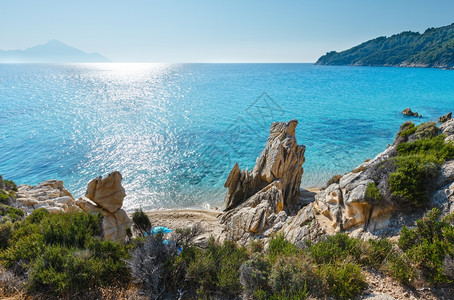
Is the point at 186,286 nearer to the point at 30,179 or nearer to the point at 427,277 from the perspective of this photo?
the point at 427,277

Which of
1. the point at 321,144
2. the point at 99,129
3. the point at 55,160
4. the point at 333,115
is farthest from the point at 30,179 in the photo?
the point at 333,115

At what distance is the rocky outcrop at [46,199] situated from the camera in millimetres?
17173

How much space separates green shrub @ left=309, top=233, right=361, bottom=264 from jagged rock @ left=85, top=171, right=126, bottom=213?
13.6 metres

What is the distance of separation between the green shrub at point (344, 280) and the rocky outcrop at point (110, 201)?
13.5 m

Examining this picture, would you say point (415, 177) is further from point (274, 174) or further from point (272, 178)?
point (272, 178)

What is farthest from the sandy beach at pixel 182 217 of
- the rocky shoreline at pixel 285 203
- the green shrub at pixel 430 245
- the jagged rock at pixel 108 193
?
the green shrub at pixel 430 245

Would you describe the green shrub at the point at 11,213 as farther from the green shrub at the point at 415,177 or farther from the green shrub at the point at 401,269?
the green shrub at the point at 415,177

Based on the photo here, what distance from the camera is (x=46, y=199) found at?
19.5 metres

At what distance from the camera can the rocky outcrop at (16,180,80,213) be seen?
17.2 meters

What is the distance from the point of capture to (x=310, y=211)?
42.9 ft

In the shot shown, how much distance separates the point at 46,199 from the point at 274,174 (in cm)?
1997

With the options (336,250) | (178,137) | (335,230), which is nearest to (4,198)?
(336,250)

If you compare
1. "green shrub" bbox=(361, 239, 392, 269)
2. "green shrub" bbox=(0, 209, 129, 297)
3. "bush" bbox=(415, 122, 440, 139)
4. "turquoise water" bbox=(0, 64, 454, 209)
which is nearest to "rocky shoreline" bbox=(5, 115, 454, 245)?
"bush" bbox=(415, 122, 440, 139)

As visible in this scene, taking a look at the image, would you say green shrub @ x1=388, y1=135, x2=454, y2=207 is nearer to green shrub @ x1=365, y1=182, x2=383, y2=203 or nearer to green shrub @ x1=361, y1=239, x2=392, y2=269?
green shrub @ x1=365, y1=182, x2=383, y2=203
